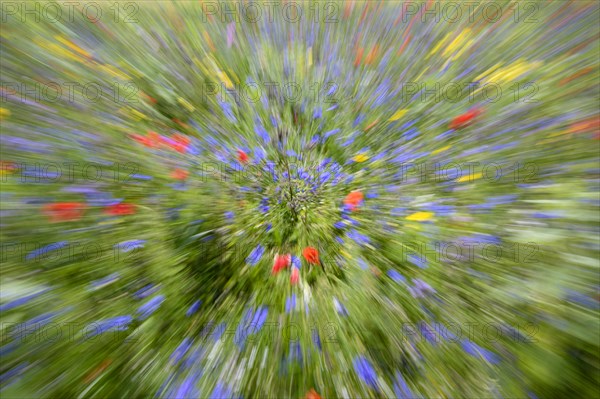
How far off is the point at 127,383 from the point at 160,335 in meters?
0.21

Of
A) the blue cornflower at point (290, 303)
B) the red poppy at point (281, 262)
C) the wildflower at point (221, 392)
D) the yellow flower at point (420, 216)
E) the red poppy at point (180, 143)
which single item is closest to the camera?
the wildflower at point (221, 392)

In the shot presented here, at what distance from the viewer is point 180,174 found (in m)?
1.83

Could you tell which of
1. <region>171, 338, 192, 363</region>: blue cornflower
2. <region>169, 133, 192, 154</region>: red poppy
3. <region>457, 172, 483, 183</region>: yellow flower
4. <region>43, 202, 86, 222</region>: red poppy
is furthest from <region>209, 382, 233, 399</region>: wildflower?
<region>457, 172, 483, 183</region>: yellow flower

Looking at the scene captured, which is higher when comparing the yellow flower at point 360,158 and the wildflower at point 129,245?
the yellow flower at point 360,158

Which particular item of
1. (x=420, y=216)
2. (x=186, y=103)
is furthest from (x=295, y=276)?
(x=186, y=103)

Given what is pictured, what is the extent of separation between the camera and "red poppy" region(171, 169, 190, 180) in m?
1.82

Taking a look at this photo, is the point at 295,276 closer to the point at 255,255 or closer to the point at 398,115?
the point at 255,255

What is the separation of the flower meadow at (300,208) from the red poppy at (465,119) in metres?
0.03

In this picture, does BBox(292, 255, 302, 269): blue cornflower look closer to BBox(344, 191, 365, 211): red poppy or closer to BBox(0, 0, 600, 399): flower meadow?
BBox(0, 0, 600, 399): flower meadow

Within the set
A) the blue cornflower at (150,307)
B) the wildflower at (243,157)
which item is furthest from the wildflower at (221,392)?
the wildflower at (243,157)

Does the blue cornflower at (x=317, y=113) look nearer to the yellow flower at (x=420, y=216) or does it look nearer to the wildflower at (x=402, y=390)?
the yellow flower at (x=420, y=216)

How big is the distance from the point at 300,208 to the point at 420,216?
2.49 feet

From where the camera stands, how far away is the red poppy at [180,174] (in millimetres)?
1815

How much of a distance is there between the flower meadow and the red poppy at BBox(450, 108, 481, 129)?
0.03 metres
